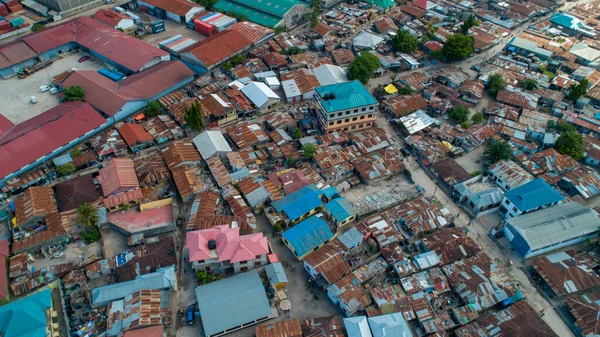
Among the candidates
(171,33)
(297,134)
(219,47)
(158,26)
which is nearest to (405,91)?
(297,134)

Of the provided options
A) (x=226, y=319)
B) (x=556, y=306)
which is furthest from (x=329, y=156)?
(x=556, y=306)

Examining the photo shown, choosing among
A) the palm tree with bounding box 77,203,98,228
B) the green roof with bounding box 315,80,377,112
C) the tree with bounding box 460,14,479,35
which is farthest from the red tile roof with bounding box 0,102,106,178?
the tree with bounding box 460,14,479,35

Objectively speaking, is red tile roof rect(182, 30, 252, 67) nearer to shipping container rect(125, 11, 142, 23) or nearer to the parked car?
shipping container rect(125, 11, 142, 23)

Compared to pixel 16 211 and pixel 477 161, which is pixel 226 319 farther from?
pixel 477 161

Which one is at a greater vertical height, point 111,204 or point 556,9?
point 556,9

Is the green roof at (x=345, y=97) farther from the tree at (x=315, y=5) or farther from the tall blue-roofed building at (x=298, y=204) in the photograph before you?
the tree at (x=315, y=5)

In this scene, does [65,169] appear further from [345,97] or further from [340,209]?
[345,97]
